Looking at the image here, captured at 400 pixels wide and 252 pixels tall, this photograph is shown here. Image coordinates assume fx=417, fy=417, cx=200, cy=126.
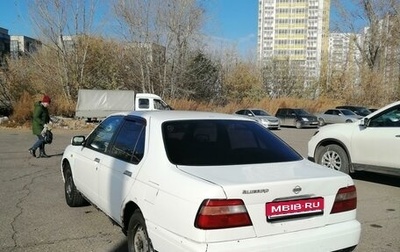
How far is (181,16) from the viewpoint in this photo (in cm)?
3694

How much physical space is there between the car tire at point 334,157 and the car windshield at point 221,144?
4.60 m

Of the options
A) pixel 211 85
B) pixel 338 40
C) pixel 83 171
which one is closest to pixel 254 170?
pixel 83 171

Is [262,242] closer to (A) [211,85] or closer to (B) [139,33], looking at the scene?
→ (B) [139,33]

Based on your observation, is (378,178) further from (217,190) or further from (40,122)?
(40,122)

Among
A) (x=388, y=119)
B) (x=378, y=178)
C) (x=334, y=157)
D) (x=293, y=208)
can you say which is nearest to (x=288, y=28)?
(x=378, y=178)

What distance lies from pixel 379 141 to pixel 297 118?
24.5 m

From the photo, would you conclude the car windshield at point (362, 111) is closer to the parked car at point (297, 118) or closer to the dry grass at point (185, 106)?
the parked car at point (297, 118)

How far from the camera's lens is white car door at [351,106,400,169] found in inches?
297

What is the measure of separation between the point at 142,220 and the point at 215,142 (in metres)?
1.01

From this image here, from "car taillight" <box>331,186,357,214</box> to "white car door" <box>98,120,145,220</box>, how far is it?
5.65ft

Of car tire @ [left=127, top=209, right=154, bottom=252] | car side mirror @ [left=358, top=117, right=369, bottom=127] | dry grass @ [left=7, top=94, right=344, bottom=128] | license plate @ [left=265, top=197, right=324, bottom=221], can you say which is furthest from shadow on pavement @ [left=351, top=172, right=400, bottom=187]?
dry grass @ [left=7, top=94, right=344, bottom=128]

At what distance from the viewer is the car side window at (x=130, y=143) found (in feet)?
13.0

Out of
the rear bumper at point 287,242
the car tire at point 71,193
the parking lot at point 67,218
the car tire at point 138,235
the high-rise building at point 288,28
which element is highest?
the high-rise building at point 288,28

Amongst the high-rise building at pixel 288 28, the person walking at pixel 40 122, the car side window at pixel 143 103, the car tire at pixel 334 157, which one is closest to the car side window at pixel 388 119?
the car tire at pixel 334 157
